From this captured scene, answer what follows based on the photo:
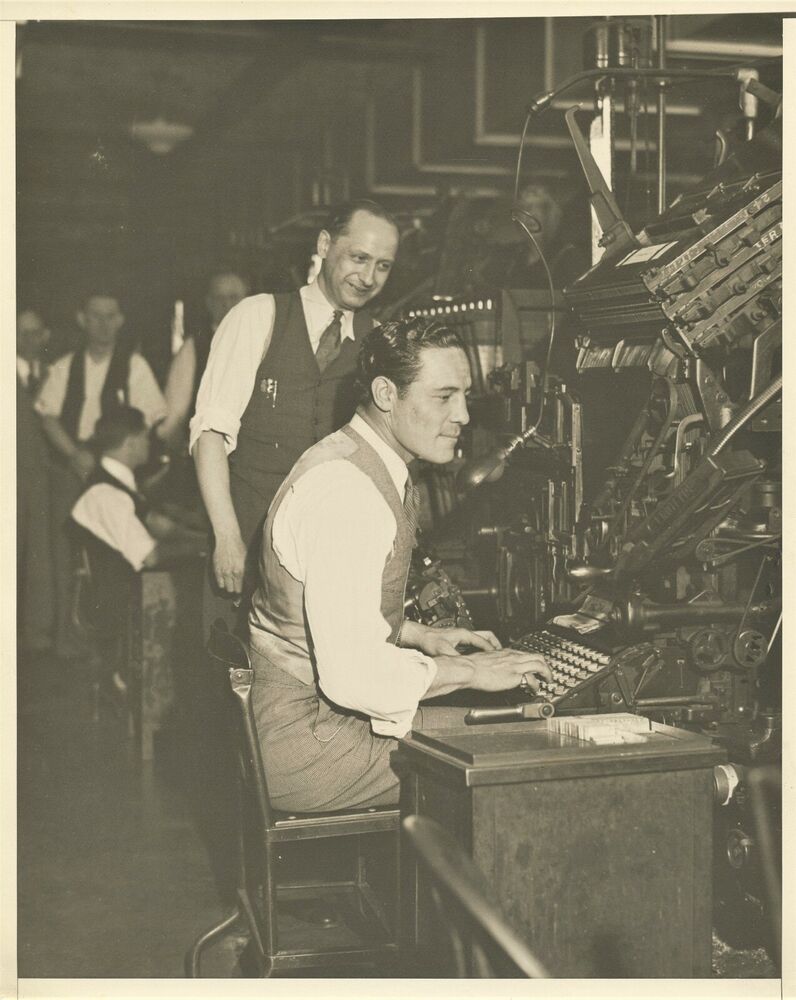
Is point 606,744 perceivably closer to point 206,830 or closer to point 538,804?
point 538,804

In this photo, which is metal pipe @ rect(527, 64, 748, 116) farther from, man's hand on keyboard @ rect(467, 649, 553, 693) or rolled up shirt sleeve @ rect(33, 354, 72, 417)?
rolled up shirt sleeve @ rect(33, 354, 72, 417)

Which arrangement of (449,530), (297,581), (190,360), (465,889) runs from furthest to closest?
(190,360), (449,530), (297,581), (465,889)

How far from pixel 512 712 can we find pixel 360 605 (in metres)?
0.39

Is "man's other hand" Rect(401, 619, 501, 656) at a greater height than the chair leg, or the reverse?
"man's other hand" Rect(401, 619, 501, 656)

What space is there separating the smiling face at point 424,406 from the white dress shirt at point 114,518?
→ 2504mm

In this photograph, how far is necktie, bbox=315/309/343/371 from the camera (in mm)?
3689

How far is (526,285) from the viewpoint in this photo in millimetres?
4219

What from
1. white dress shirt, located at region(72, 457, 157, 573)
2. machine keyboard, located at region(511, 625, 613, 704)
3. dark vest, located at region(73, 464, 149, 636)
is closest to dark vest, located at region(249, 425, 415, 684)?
machine keyboard, located at region(511, 625, 613, 704)

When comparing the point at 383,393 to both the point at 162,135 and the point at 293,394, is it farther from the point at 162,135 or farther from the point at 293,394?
the point at 162,135

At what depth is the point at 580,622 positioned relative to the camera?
3078mm

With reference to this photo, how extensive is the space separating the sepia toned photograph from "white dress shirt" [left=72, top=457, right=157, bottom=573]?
319 mm

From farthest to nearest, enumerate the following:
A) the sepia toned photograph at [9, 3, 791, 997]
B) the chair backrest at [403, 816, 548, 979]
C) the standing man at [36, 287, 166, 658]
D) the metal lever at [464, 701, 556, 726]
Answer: the standing man at [36, 287, 166, 658], the metal lever at [464, 701, 556, 726], the sepia toned photograph at [9, 3, 791, 997], the chair backrest at [403, 816, 548, 979]

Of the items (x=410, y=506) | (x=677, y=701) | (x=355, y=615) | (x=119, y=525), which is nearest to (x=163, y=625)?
(x=119, y=525)

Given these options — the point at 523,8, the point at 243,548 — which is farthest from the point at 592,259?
the point at 243,548
